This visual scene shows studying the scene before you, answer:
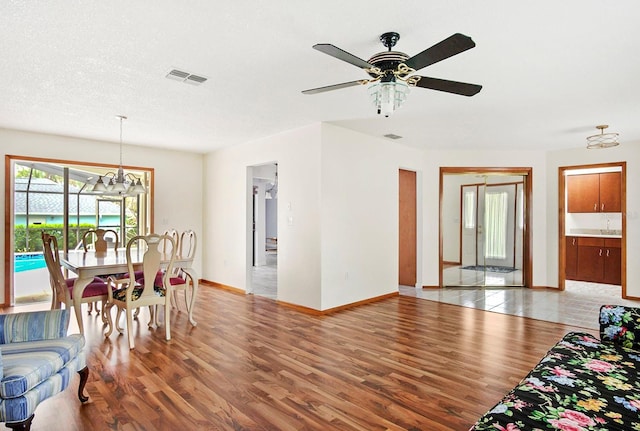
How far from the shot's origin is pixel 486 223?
7.04 m

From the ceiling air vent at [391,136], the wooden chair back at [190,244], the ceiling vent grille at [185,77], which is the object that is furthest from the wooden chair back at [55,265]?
the ceiling air vent at [391,136]

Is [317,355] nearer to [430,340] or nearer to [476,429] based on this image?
[430,340]

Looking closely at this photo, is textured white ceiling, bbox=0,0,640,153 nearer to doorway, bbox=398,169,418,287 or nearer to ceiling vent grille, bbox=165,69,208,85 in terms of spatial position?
ceiling vent grille, bbox=165,69,208,85

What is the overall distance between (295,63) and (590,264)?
759 cm

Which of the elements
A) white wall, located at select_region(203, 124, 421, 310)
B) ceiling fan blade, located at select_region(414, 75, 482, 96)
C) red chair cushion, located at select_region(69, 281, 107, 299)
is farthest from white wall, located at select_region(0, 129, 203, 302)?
ceiling fan blade, located at select_region(414, 75, 482, 96)

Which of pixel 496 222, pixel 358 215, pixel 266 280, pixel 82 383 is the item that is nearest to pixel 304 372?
pixel 82 383

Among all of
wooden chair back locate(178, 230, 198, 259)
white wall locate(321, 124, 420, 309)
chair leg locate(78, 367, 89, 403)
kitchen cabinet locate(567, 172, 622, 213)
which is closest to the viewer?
chair leg locate(78, 367, 89, 403)

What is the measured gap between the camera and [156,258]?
362cm

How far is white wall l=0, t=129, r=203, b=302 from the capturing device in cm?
521

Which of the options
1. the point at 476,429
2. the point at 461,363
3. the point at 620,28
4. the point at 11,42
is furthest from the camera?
the point at 461,363

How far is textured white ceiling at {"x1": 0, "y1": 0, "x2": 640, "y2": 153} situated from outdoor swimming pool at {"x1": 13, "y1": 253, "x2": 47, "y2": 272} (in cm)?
235

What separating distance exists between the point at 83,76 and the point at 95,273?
6.17ft

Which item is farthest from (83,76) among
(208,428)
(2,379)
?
(208,428)

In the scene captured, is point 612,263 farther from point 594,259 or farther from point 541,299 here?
point 541,299
